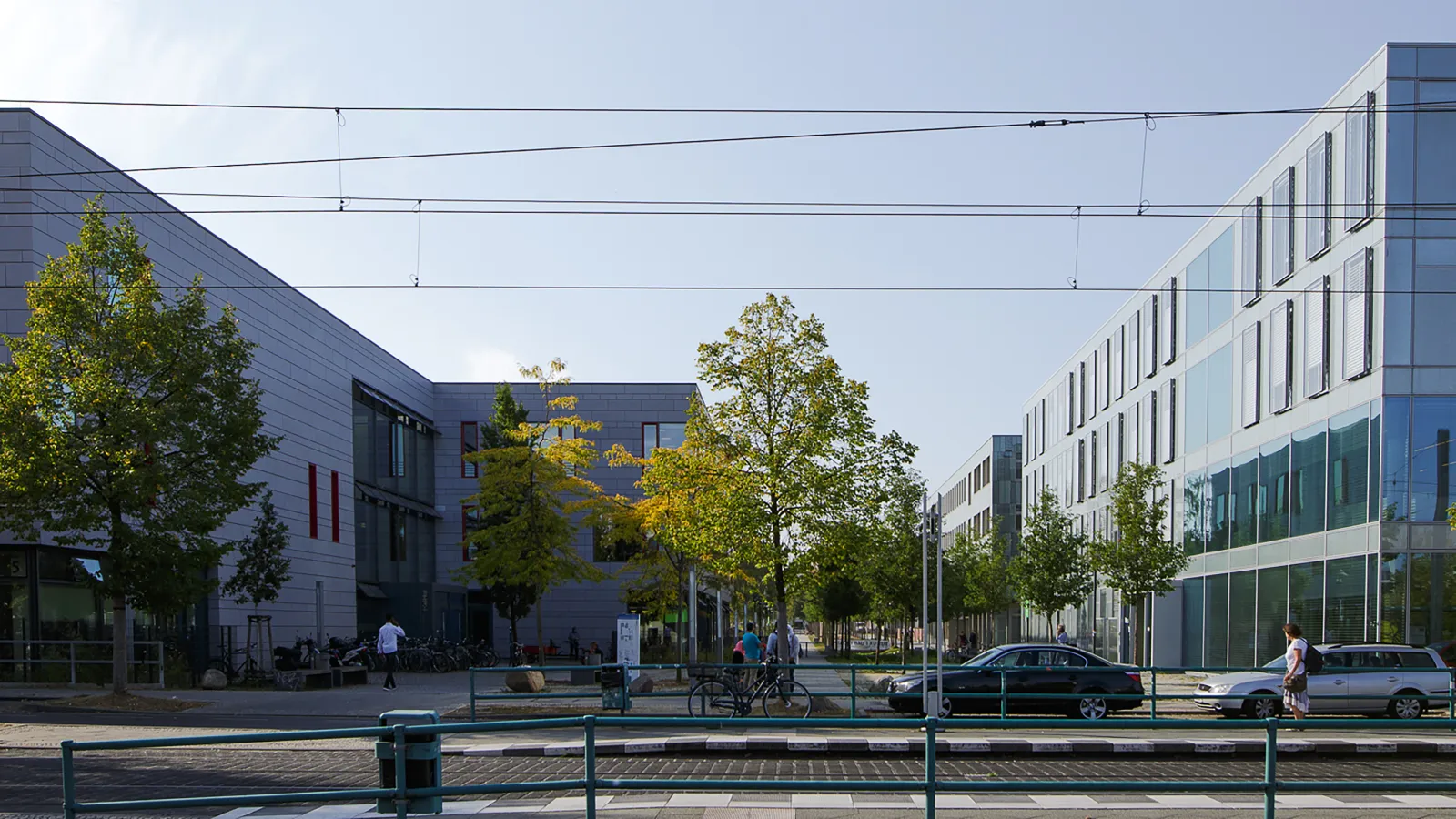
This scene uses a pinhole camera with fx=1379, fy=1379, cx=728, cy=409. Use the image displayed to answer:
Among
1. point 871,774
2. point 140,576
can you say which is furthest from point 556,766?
point 140,576

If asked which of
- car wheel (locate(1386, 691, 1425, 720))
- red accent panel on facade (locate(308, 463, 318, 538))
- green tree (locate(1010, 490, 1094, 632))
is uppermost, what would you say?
red accent panel on facade (locate(308, 463, 318, 538))

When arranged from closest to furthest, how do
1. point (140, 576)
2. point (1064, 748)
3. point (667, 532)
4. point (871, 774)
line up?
1. point (871, 774)
2. point (1064, 748)
3. point (140, 576)
4. point (667, 532)

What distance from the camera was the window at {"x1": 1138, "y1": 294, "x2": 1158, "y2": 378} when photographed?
5109 cm

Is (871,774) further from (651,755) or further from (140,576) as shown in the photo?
(140,576)

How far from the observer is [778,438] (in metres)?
26.5

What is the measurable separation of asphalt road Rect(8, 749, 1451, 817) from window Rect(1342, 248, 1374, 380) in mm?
16524

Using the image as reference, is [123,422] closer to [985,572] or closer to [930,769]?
[930,769]

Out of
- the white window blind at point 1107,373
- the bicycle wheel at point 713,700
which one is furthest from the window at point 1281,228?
the bicycle wheel at point 713,700

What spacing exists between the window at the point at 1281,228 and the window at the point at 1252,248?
752 millimetres

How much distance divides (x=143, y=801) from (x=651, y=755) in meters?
7.85

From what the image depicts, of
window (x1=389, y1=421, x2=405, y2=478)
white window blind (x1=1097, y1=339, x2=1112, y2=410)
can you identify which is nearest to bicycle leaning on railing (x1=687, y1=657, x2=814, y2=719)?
window (x1=389, y1=421, x2=405, y2=478)

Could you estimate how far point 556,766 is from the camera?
15.8 m

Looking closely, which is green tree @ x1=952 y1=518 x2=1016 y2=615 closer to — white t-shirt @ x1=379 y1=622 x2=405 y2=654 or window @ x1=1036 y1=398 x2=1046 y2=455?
window @ x1=1036 y1=398 x2=1046 y2=455

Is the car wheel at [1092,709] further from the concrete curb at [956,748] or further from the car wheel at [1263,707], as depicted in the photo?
the concrete curb at [956,748]
